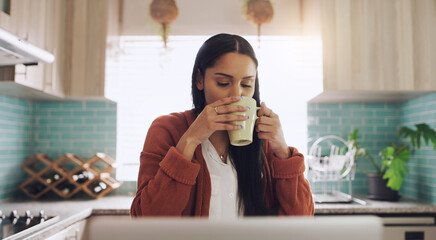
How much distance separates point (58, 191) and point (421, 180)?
2526 millimetres

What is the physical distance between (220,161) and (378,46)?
1671mm

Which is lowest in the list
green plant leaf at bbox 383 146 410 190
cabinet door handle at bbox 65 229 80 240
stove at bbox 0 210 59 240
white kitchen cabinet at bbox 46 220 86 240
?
cabinet door handle at bbox 65 229 80 240

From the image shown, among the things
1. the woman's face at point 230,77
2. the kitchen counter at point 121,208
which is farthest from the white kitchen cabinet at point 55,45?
the woman's face at point 230,77

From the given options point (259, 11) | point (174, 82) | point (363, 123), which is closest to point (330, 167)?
point (363, 123)

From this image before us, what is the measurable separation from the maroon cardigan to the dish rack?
1.38m

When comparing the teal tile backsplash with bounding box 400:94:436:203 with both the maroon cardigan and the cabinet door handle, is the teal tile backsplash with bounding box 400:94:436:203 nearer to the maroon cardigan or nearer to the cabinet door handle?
the maroon cardigan

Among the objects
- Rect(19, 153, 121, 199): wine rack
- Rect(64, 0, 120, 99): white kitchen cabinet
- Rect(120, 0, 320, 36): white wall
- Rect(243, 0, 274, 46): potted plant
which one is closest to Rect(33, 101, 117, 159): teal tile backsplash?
Rect(19, 153, 121, 199): wine rack

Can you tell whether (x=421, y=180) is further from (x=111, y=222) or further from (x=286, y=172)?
(x=111, y=222)

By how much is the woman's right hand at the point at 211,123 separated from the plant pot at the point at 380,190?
1.84m

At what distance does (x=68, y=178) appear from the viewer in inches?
96.7

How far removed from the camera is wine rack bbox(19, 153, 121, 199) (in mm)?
2454

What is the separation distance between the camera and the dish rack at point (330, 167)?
98.4 inches

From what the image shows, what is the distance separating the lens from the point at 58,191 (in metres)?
2.44

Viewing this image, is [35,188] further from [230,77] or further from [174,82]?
[230,77]
